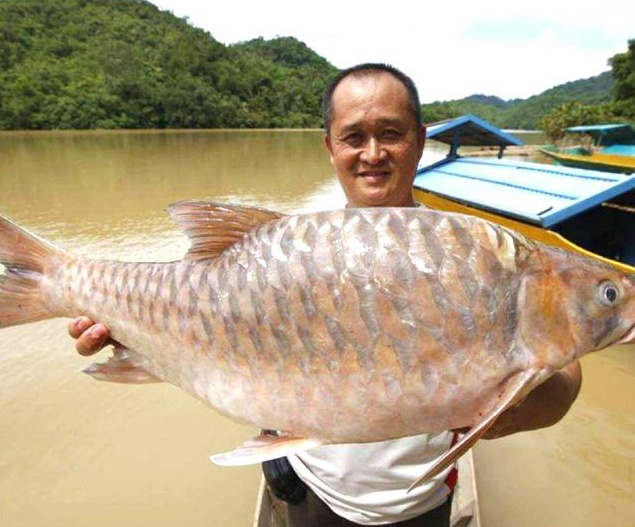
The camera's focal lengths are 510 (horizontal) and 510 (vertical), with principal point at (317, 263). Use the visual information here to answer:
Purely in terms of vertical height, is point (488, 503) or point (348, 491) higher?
point (348, 491)

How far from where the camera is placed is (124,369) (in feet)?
5.04

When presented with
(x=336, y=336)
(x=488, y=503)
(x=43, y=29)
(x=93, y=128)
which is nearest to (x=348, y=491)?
(x=336, y=336)

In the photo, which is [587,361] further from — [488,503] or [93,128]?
[93,128]

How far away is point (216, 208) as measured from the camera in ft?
4.37

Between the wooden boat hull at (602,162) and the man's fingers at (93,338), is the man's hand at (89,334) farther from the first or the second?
the wooden boat hull at (602,162)

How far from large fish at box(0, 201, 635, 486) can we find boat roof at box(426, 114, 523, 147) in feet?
29.8

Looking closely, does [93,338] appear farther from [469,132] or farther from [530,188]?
[469,132]

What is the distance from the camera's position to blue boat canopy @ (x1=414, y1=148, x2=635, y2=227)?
5219 mm

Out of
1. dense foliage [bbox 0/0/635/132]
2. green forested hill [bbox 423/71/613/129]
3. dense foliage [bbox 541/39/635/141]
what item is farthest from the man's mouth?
green forested hill [bbox 423/71/613/129]

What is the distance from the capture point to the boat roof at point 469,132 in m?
10.0

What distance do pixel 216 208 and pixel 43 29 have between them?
258ft

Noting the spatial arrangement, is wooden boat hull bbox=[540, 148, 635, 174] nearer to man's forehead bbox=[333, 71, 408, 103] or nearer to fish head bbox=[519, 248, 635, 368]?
man's forehead bbox=[333, 71, 408, 103]

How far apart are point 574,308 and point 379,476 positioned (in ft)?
2.60

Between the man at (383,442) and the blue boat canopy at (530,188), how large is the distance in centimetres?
407
